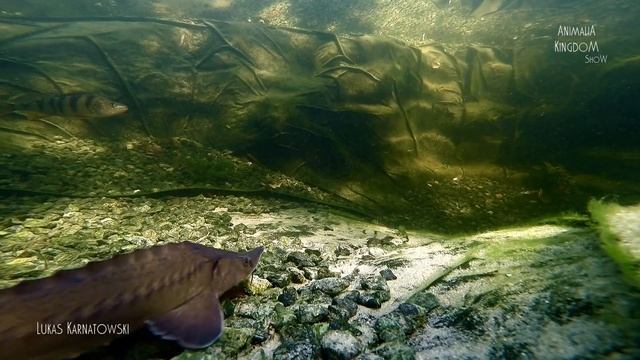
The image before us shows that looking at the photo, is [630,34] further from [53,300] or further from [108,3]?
[108,3]

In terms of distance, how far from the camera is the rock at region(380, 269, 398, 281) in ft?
9.91

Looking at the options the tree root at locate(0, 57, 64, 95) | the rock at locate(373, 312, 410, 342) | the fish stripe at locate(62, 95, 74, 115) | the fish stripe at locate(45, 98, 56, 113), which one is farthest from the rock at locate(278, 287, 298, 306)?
the tree root at locate(0, 57, 64, 95)

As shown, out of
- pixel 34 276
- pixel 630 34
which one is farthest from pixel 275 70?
pixel 630 34

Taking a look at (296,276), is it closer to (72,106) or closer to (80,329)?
(80,329)

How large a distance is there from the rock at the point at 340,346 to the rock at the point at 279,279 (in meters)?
0.75

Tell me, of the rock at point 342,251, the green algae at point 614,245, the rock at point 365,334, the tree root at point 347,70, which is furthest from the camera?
the tree root at point 347,70

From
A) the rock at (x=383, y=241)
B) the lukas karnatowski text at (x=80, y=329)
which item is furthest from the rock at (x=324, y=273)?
the lukas karnatowski text at (x=80, y=329)

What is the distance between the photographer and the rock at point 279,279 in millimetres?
2869

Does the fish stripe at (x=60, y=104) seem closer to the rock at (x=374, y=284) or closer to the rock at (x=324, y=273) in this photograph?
the rock at (x=324, y=273)

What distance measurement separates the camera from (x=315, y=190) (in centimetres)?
521

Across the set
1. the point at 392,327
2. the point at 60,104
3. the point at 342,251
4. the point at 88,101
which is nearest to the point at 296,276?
the point at 342,251

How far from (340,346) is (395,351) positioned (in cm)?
30

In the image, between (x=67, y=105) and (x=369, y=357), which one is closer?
(x=369, y=357)

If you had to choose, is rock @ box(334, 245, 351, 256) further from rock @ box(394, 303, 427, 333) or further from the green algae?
the green algae
